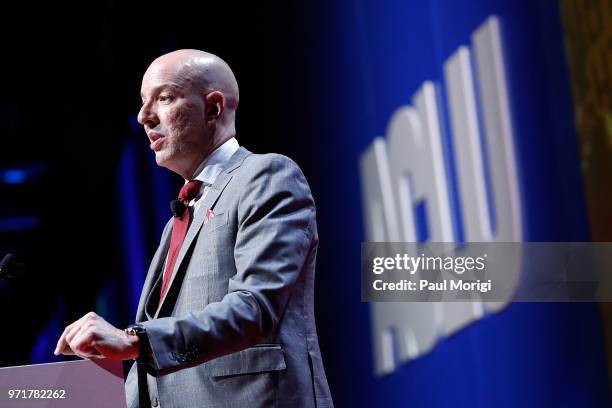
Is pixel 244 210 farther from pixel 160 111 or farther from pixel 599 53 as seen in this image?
pixel 599 53

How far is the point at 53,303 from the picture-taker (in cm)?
351

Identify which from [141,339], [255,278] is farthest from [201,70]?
[141,339]

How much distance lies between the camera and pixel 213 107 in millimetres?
1980

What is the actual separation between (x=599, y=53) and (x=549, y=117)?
0.31 metres

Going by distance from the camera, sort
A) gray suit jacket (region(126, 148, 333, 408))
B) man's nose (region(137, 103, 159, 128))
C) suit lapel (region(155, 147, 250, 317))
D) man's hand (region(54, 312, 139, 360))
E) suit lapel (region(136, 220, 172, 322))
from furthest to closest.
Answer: man's nose (region(137, 103, 159, 128)), suit lapel (region(136, 220, 172, 322)), suit lapel (region(155, 147, 250, 317)), gray suit jacket (region(126, 148, 333, 408)), man's hand (region(54, 312, 139, 360))

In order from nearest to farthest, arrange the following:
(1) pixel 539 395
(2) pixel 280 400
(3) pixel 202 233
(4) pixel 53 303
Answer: (2) pixel 280 400 < (3) pixel 202 233 < (1) pixel 539 395 < (4) pixel 53 303

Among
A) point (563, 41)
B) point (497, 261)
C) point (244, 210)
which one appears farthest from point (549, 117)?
point (244, 210)

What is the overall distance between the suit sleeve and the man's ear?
0.24 metres

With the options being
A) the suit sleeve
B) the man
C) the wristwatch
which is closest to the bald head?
the man

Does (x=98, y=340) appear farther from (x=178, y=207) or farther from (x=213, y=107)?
(x=213, y=107)

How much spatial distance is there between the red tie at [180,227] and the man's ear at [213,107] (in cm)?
16

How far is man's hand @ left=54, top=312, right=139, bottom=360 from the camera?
4.54 feet

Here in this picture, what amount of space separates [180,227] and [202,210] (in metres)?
0.11

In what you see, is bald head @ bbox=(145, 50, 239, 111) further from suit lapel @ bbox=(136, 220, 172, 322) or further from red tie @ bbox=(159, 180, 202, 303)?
suit lapel @ bbox=(136, 220, 172, 322)
